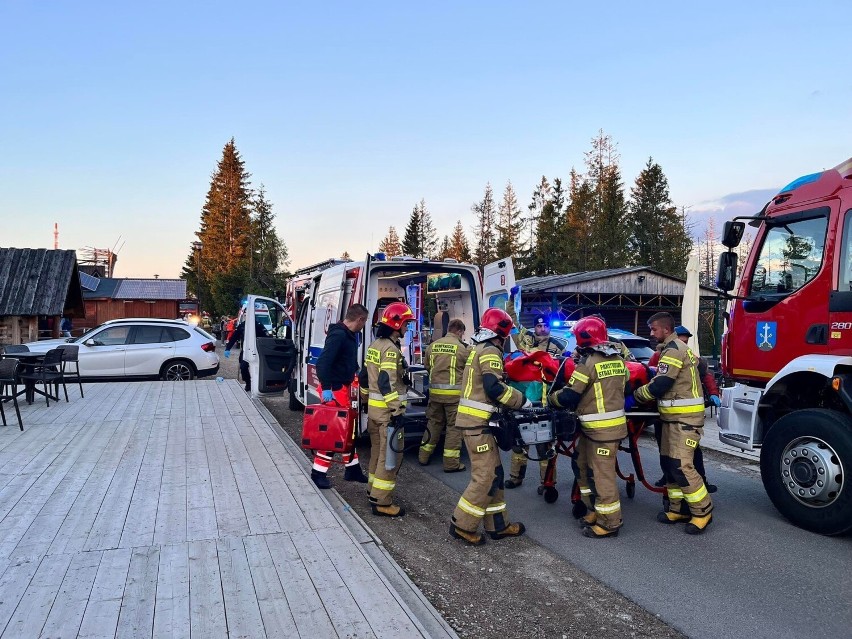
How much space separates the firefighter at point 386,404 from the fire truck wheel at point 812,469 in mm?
3387

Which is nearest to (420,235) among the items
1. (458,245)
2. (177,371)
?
(458,245)

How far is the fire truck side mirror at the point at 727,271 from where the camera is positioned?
5844mm

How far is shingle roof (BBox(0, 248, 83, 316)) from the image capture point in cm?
1850

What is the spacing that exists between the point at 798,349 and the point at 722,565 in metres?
2.14

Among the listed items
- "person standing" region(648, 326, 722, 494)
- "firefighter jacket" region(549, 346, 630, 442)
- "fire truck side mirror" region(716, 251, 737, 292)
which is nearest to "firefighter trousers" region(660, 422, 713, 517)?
"person standing" region(648, 326, 722, 494)

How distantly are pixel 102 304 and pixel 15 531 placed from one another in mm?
45691

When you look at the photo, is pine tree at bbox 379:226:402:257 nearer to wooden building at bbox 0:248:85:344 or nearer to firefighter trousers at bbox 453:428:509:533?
wooden building at bbox 0:248:85:344

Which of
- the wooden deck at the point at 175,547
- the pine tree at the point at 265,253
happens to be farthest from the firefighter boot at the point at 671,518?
the pine tree at the point at 265,253

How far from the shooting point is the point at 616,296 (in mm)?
25766

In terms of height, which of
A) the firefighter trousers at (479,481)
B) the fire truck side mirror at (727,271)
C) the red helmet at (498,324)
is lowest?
the firefighter trousers at (479,481)

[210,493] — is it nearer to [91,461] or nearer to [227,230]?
[91,461]

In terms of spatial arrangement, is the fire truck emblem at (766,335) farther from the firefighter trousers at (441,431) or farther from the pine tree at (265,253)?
the pine tree at (265,253)

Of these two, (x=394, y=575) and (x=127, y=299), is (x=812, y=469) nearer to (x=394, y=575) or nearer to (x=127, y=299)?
(x=394, y=575)

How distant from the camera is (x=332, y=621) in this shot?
3.19 m
